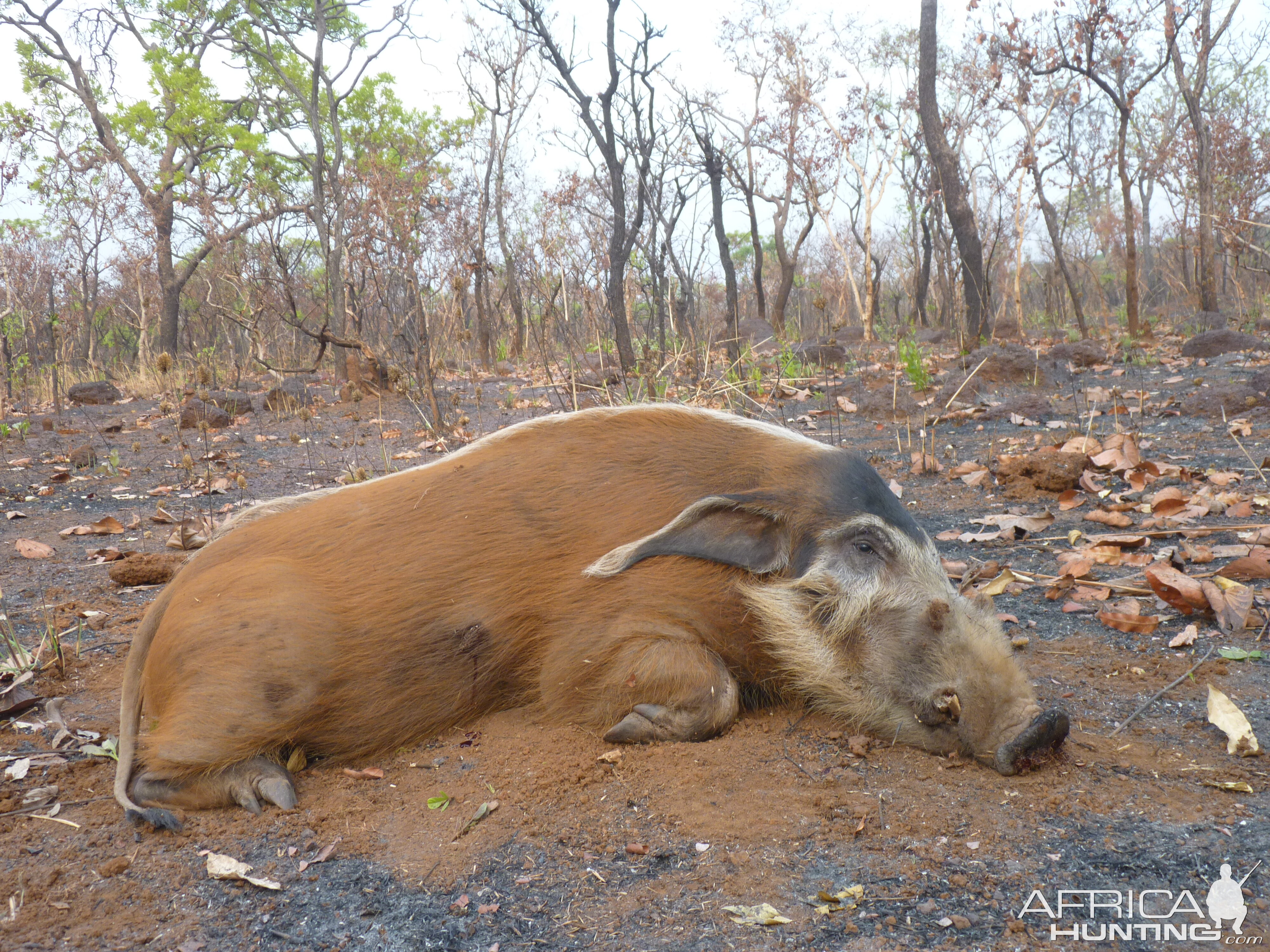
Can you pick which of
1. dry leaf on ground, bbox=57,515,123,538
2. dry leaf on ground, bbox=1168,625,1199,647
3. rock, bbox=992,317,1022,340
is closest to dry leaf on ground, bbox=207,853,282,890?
dry leaf on ground, bbox=1168,625,1199,647

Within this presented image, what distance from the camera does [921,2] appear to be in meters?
11.9

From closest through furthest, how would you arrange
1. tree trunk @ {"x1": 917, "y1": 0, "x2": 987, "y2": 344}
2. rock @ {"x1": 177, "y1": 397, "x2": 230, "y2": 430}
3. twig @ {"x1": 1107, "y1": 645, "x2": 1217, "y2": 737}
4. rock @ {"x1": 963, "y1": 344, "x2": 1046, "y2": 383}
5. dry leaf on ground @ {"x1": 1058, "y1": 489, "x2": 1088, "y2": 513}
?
twig @ {"x1": 1107, "y1": 645, "x2": 1217, "y2": 737} → dry leaf on ground @ {"x1": 1058, "y1": 489, "x2": 1088, "y2": 513} → rock @ {"x1": 963, "y1": 344, "x2": 1046, "y2": 383} → rock @ {"x1": 177, "y1": 397, "x2": 230, "y2": 430} → tree trunk @ {"x1": 917, "y1": 0, "x2": 987, "y2": 344}

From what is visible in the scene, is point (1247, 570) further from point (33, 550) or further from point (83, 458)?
point (83, 458)

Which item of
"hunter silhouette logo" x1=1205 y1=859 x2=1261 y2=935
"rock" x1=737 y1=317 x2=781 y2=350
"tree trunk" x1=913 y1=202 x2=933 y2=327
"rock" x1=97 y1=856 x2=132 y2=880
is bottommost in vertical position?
"hunter silhouette logo" x1=1205 y1=859 x2=1261 y2=935

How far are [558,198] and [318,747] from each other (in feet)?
70.4

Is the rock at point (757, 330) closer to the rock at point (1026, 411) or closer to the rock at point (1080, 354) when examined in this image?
the rock at point (1080, 354)

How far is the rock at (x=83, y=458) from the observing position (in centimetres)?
769

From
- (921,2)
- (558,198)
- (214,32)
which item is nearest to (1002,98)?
(558,198)

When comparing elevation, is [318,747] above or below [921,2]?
below

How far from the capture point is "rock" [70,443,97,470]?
769cm

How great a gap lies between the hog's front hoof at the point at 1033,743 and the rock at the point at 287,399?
32.6ft

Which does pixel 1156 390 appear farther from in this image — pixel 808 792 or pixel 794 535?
pixel 808 792

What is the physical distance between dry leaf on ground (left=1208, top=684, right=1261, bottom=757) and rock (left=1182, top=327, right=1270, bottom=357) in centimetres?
1019

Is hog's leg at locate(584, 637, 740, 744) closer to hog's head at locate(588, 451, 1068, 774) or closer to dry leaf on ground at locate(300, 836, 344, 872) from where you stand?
hog's head at locate(588, 451, 1068, 774)
